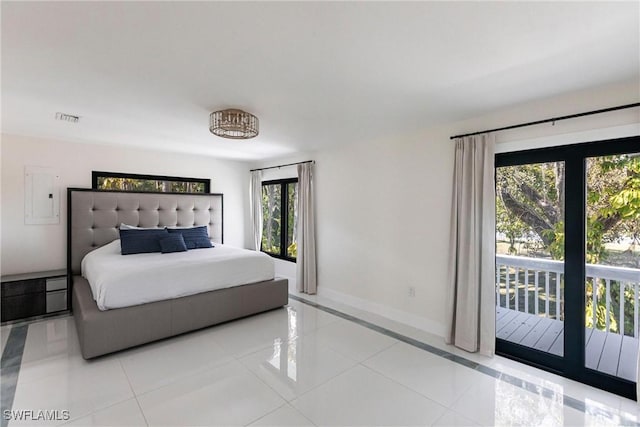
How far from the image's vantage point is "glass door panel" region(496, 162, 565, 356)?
2.53 meters

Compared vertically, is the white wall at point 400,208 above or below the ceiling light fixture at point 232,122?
below

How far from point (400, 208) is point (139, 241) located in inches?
134

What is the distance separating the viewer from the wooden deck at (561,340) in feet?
7.63

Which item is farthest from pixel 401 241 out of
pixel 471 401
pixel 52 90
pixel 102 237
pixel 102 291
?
pixel 102 237

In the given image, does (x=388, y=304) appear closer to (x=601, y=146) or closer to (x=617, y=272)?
(x=617, y=272)

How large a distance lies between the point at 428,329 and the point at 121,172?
4.70 m

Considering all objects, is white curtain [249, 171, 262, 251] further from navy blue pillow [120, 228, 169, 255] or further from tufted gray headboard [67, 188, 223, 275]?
navy blue pillow [120, 228, 169, 255]

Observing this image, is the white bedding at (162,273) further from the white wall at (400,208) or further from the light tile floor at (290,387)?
the white wall at (400,208)

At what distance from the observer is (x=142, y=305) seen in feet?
9.16

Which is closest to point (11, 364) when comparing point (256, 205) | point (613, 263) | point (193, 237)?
point (193, 237)

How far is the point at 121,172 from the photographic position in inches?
173

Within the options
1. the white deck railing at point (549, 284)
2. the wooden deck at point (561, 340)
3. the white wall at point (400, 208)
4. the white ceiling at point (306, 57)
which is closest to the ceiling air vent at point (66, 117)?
the white ceiling at point (306, 57)

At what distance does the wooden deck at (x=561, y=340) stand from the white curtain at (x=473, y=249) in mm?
392

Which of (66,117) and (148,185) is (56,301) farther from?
(66,117)
